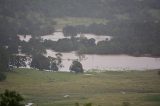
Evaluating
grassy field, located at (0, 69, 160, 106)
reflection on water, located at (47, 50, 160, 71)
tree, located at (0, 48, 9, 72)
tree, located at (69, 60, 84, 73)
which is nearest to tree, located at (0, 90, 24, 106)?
grassy field, located at (0, 69, 160, 106)

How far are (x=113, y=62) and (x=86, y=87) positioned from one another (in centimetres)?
3519

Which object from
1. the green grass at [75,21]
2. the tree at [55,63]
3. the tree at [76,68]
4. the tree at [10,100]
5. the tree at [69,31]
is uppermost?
the green grass at [75,21]

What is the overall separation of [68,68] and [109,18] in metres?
80.8

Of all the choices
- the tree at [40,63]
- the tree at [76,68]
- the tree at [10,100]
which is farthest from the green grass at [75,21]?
the tree at [10,100]

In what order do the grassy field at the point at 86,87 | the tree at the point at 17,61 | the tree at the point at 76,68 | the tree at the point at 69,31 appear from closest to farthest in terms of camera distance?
1. the grassy field at the point at 86,87
2. the tree at the point at 76,68
3. the tree at the point at 17,61
4. the tree at the point at 69,31

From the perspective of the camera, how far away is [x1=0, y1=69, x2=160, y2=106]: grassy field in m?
81.6

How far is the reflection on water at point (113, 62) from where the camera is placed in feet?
402

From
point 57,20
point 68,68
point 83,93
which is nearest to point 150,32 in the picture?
point 57,20

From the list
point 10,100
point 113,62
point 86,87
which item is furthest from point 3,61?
point 10,100

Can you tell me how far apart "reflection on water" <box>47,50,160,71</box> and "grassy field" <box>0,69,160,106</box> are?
372 inches

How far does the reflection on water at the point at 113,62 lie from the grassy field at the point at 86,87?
9.45m

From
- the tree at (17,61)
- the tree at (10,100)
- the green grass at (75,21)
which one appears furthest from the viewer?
the green grass at (75,21)

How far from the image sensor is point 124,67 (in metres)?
123

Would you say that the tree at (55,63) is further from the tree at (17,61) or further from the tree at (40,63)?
the tree at (17,61)
